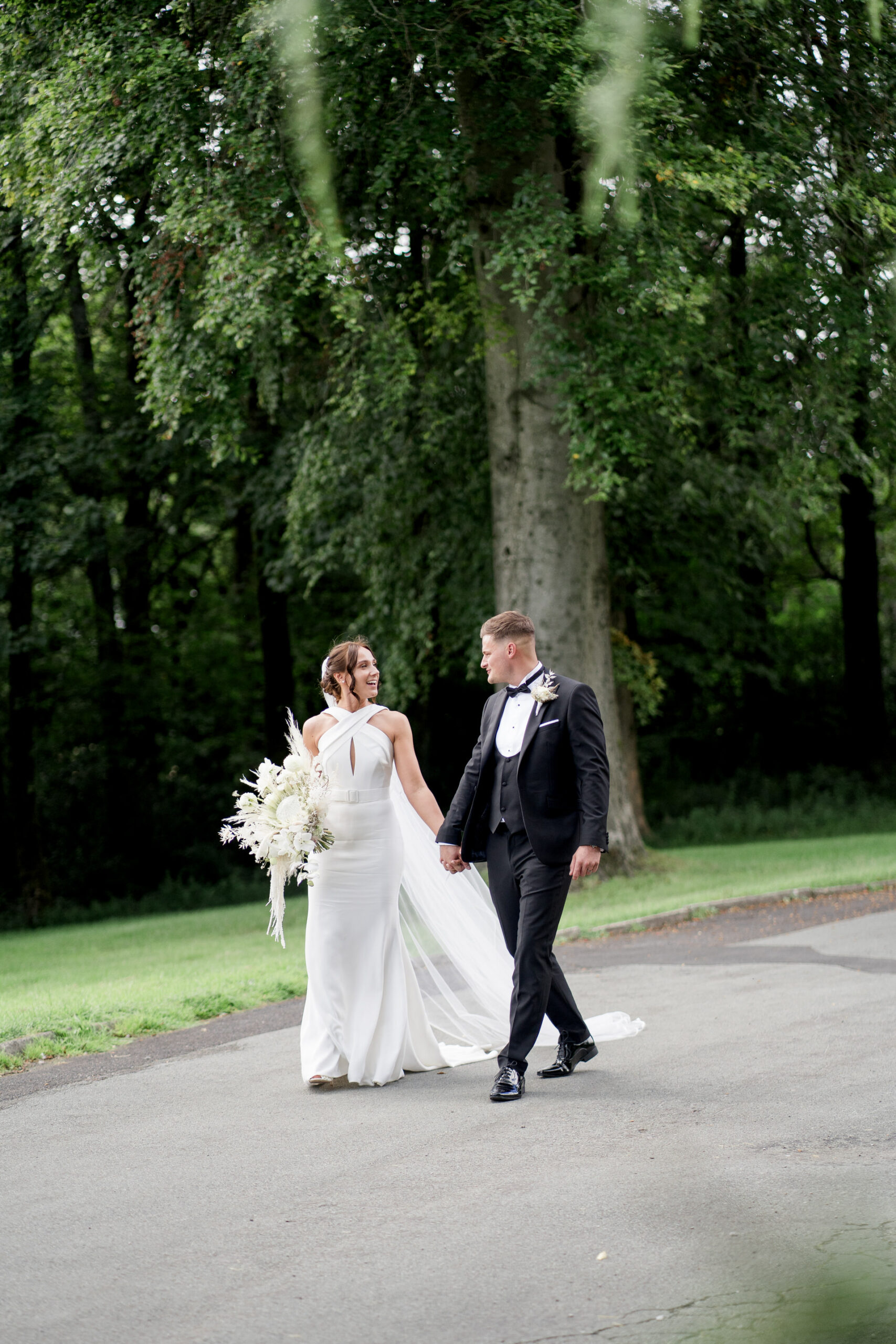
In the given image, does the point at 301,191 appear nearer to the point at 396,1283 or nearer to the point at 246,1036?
the point at 246,1036

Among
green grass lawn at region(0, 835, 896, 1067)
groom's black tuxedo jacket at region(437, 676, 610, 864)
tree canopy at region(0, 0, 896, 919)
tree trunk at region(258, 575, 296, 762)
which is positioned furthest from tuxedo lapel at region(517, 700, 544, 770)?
tree trunk at region(258, 575, 296, 762)

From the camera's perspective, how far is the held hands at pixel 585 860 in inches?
264

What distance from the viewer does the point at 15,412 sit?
24.0 metres

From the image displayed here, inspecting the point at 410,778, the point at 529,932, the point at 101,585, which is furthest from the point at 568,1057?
the point at 101,585

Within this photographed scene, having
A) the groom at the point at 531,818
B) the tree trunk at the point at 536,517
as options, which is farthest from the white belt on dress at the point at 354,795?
the tree trunk at the point at 536,517

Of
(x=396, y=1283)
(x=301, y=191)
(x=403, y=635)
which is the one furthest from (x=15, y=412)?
(x=396, y=1283)

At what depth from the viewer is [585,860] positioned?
673 centimetres

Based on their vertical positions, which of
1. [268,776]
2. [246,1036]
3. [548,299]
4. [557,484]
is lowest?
[246,1036]

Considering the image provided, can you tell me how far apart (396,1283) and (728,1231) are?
104 cm

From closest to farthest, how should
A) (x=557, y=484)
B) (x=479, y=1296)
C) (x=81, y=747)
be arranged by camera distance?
(x=479, y=1296) < (x=557, y=484) < (x=81, y=747)

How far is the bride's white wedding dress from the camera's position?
750 centimetres

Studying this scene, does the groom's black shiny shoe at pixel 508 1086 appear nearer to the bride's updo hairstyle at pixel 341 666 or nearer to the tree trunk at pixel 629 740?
the bride's updo hairstyle at pixel 341 666

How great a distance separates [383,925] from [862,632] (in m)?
24.7

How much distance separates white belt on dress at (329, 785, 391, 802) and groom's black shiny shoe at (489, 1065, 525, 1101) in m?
1.79
